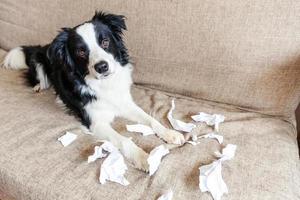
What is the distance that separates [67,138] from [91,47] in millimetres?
399

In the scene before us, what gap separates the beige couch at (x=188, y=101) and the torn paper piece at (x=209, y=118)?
0.11 feet

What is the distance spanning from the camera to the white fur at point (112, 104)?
1252 millimetres

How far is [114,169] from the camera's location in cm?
110

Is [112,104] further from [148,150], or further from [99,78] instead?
[148,150]

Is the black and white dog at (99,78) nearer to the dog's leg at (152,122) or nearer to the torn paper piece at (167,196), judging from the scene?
the dog's leg at (152,122)

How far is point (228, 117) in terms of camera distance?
1395 mm

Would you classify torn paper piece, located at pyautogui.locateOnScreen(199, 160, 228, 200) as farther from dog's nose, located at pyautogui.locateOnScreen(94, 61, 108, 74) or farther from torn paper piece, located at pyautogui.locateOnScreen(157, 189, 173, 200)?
dog's nose, located at pyautogui.locateOnScreen(94, 61, 108, 74)

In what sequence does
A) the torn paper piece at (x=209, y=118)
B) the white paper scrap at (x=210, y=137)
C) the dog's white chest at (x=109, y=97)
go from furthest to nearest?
the dog's white chest at (x=109, y=97) → the torn paper piece at (x=209, y=118) → the white paper scrap at (x=210, y=137)

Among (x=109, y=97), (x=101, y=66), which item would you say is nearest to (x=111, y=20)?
(x=101, y=66)

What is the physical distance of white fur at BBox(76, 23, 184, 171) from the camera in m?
1.25

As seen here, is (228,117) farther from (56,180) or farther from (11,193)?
(11,193)

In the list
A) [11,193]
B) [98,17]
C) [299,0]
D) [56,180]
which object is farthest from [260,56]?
[11,193]

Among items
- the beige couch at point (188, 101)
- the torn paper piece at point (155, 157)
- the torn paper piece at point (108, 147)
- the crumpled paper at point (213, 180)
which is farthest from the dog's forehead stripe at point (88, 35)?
the crumpled paper at point (213, 180)

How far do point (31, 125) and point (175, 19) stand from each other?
2.71 feet
